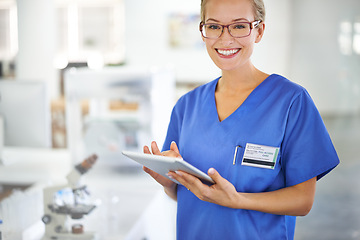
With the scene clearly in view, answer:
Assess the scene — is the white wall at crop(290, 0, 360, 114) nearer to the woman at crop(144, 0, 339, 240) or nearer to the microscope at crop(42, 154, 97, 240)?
the microscope at crop(42, 154, 97, 240)

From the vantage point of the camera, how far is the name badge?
1046 millimetres

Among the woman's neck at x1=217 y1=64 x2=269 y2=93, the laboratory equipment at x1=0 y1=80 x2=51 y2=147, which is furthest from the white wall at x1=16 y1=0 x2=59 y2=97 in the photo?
the woman's neck at x1=217 y1=64 x2=269 y2=93

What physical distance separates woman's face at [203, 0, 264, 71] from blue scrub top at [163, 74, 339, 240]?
0.11 metres

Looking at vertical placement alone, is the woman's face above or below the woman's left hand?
above

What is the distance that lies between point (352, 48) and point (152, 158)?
6543mm

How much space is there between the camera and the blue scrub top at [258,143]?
105 centimetres

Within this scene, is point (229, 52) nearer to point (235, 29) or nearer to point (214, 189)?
point (235, 29)

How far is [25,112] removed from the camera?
2.33 m

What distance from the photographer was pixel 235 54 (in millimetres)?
1080

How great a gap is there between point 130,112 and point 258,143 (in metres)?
1.76

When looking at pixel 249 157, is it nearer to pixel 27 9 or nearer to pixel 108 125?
pixel 108 125

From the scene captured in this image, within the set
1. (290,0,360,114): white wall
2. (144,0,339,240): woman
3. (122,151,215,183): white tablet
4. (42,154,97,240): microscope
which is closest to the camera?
(122,151,215,183): white tablet

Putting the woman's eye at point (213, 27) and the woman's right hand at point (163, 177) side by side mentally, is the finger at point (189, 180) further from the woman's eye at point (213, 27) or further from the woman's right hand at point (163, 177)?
the woman's eye at point (213, 27)

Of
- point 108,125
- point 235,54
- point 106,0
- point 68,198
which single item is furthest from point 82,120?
point 106,0
